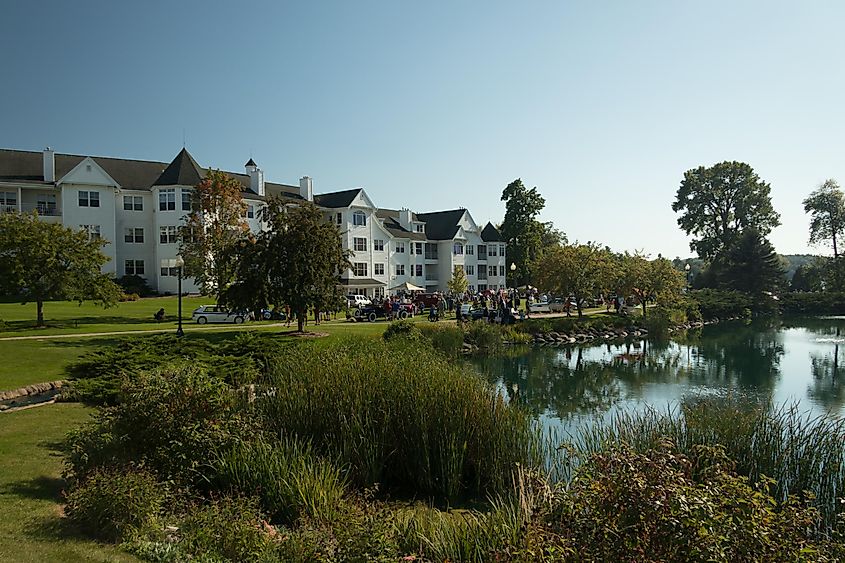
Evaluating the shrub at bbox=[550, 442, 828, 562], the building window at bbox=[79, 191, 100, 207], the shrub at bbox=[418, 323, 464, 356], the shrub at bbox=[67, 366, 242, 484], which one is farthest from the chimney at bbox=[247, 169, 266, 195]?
the shrub at bbox=[550, 442, 828, 562]

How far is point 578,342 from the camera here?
129 feet

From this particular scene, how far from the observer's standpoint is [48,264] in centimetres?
2767

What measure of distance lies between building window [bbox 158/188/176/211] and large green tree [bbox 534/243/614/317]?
95.3ft

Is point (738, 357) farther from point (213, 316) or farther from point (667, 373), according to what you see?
point (213, 316)

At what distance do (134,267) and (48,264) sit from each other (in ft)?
82.5

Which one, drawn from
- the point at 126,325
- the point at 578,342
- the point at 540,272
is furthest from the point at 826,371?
the point at 126,325

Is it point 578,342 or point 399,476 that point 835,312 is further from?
point 399,476

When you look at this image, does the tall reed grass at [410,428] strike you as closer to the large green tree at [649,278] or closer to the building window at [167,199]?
the large green tree at [649,278]

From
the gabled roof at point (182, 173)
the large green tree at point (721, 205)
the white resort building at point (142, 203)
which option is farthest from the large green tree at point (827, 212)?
the gabled roof at point (182, 173)

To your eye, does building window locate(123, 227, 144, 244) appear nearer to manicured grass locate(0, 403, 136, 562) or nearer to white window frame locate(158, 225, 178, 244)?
white window frame locate(158, 225, 178, 244)

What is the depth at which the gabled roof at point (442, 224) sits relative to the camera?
71.8 metres

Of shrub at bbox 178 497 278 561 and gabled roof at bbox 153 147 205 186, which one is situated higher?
gabled roof at bbox 153 147 205 186

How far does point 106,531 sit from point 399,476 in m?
5.25

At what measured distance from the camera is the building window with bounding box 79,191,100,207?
50.1 meters
